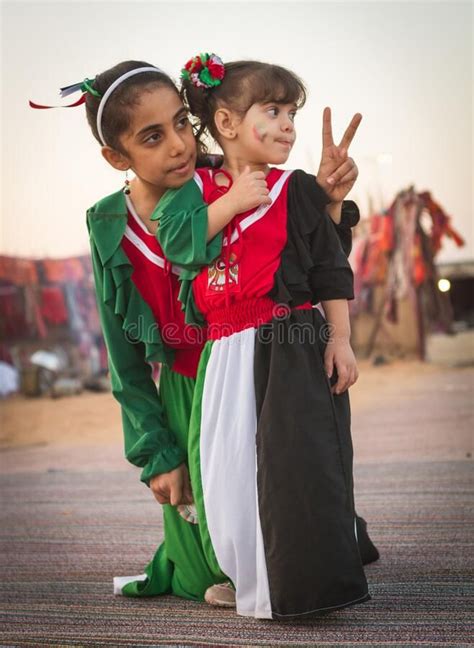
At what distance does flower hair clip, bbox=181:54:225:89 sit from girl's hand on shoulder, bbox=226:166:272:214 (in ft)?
0.76

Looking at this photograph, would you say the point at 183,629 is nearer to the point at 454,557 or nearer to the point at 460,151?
the point at 454,557

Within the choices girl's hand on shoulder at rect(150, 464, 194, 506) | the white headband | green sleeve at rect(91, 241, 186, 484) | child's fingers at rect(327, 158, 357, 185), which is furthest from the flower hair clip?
girl's hand on shoulder at rect(150, 464, 194, 506)

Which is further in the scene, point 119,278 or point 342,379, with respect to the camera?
point 119,278

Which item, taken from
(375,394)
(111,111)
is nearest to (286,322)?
(111,111)

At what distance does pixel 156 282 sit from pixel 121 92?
1.41 ft

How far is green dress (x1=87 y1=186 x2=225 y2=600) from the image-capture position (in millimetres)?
2076

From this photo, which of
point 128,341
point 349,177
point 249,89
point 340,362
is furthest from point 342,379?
point 249,89

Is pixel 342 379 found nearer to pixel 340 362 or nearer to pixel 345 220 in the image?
pixel 340 362

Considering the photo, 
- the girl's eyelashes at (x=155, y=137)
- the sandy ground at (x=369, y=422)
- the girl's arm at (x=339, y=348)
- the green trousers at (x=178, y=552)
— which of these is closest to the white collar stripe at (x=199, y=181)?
the girl's eyelashes at (x=155, y=137)

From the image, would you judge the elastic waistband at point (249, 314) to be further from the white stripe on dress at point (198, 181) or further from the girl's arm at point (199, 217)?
the white stripe on dress at point (198, 181)

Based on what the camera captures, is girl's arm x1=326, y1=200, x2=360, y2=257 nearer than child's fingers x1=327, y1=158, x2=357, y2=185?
No

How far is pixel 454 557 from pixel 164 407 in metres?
0.84

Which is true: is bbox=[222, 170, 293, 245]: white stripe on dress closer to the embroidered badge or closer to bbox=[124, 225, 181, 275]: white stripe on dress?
the embroidered badge

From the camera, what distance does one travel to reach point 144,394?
2.15 metres
